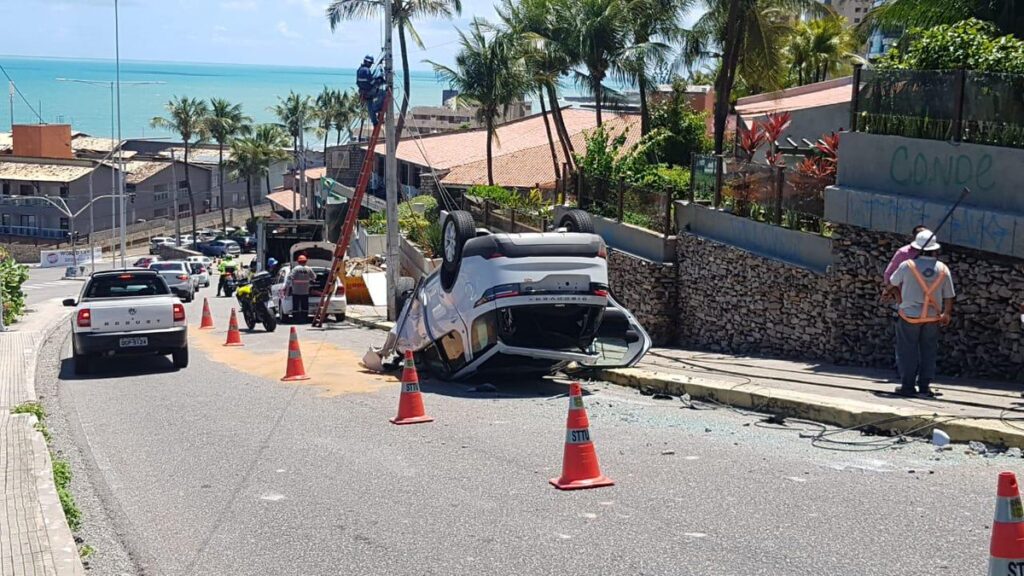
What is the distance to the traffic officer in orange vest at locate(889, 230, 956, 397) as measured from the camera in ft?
37.6

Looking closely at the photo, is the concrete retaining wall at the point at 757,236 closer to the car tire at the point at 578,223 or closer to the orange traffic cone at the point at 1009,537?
the car tire at the point at 578,223

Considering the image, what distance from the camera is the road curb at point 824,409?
383 inches

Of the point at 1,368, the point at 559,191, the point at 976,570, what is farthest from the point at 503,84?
the point at 976,570

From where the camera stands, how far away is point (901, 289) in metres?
11.7

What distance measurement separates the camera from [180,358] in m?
18.9

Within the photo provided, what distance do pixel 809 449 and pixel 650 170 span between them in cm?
1803

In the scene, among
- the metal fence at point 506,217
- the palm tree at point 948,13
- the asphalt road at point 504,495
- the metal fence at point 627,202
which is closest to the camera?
the asphalt road at point 504,495

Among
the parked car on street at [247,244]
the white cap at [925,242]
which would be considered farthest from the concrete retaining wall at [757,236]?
the parked car on street at [247,244]

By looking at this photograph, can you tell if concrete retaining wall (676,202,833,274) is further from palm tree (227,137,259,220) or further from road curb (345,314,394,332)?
palm tree (227,137,259,220)

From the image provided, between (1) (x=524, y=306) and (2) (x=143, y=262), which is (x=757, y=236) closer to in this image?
(1) (x=524, y=306)

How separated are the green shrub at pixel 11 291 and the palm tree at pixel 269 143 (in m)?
71.2

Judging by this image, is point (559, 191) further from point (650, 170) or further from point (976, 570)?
point (976, 570)

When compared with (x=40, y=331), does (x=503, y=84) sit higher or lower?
higher

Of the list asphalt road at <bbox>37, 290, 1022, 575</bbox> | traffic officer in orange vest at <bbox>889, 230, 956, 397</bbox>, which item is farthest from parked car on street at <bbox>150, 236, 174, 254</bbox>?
traffic officer in orange vest at <bbox>889, 230, 956, 397</bbox>
